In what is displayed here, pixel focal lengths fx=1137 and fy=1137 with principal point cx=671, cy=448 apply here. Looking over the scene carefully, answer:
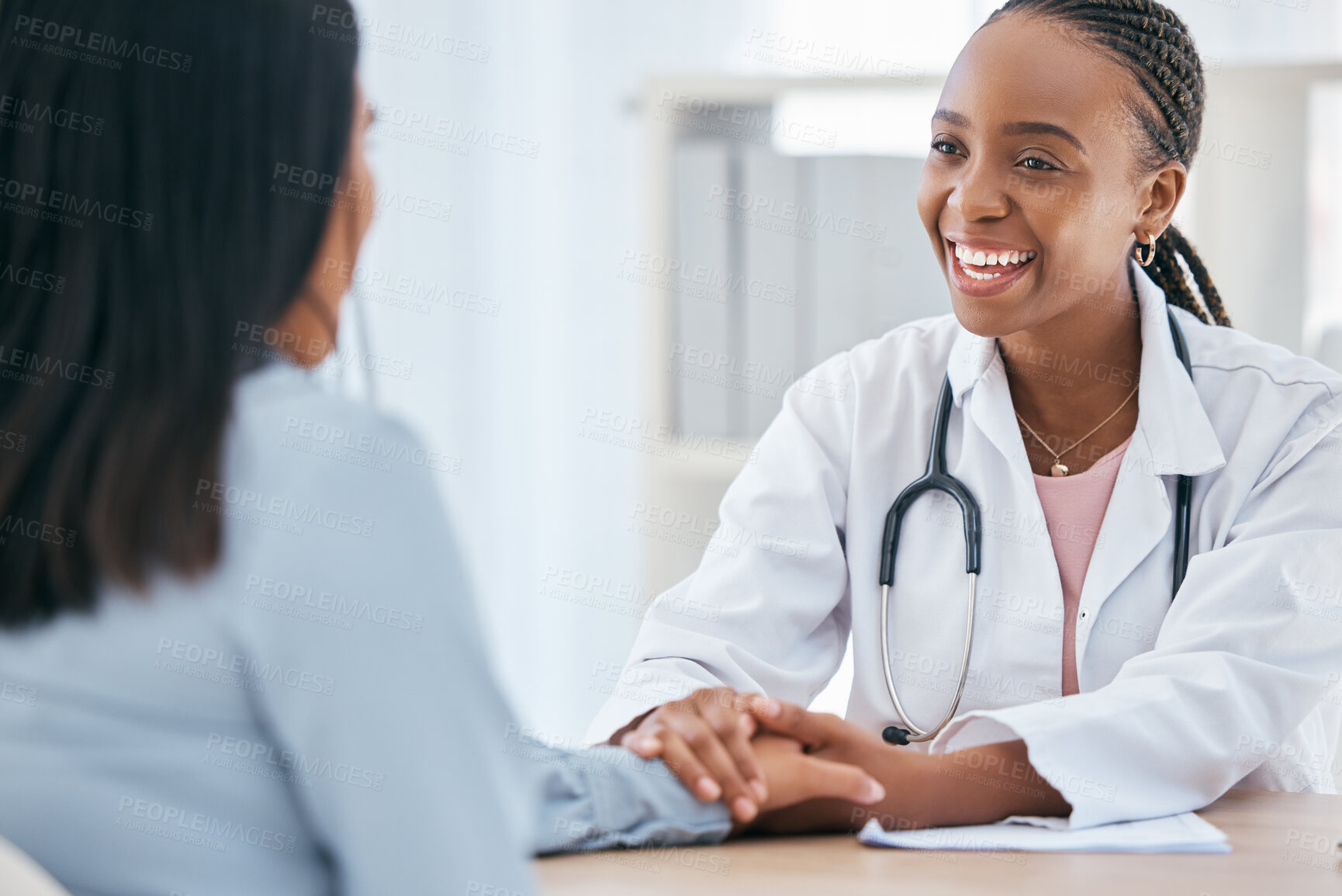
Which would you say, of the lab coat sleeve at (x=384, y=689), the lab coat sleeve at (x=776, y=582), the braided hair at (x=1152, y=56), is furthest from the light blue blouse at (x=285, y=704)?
the braided hair at (x=1152, y=56)

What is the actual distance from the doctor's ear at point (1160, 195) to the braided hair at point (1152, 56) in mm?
13

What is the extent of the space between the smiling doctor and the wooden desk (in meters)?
0.18

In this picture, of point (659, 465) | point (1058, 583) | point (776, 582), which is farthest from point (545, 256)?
point (1058, 583)

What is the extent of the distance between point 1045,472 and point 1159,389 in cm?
16

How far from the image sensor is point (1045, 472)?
1379 mm

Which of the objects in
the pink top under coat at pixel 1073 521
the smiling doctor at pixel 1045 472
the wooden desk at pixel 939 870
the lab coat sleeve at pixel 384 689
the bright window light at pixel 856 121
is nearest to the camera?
the lab coat sleeve at pixel 384 689

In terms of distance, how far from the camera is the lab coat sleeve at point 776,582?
3.89ft

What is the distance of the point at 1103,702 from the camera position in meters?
1.01

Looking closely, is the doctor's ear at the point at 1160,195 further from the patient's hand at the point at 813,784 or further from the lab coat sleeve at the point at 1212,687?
the patient's hand at the point at 813,784

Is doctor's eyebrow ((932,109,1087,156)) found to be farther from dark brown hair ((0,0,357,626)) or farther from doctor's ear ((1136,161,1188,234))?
dark brown hair ((0,0,357,626))

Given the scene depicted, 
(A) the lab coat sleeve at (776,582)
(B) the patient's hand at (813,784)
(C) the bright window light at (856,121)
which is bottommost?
(B) the patient's hand at (813,784)

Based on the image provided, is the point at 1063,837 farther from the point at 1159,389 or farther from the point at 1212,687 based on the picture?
the point at 1159,389

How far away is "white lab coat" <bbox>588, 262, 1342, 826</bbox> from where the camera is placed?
3.32 feet

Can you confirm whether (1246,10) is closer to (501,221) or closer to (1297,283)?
(1297,283)
